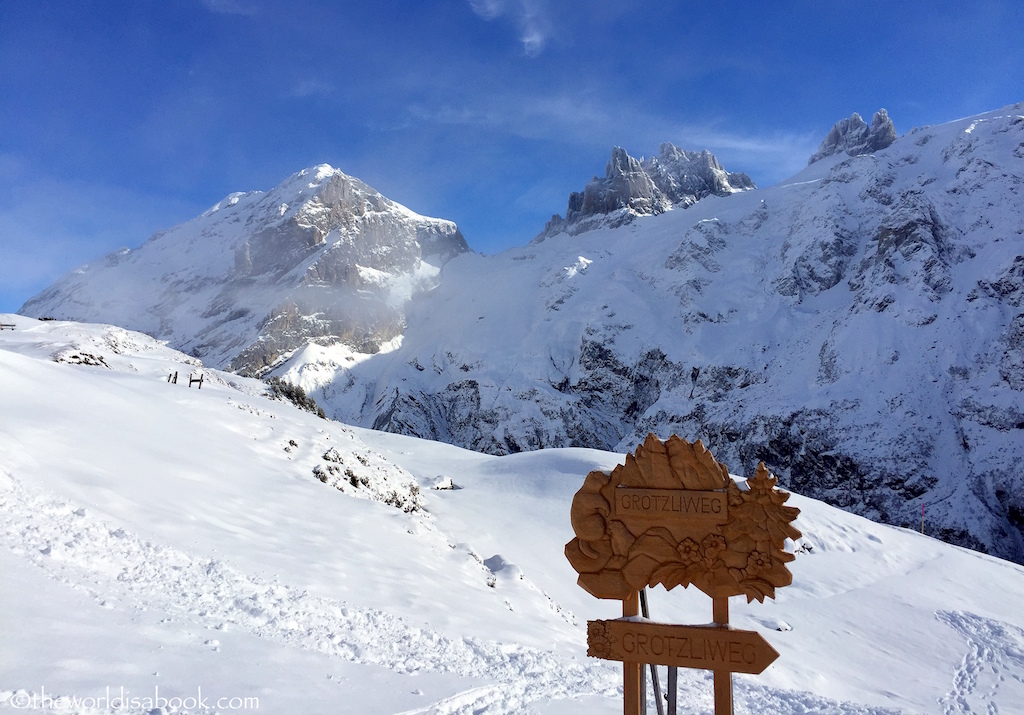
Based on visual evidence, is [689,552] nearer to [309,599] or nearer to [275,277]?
[309,599]

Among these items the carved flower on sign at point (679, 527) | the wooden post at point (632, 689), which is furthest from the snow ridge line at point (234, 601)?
the carved flower on sign at point (679, 527)

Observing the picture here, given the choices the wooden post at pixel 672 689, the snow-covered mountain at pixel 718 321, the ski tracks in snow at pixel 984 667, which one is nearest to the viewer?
the wooden post at pixel 672 689

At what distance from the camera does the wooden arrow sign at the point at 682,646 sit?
4852 millimetres

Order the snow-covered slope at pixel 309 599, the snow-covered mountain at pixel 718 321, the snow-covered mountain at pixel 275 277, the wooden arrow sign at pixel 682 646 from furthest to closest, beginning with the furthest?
1. the snow-covered mountain at pixel 275 277
2. the snow-covered mountain at pixel 718 321
3. the snow-covered slope at pixel 309 599
4. the wooden arrow sign at pixel 682 646

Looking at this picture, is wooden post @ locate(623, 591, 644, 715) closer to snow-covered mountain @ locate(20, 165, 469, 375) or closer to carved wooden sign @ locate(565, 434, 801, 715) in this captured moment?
carved wooden sign @ locate(565, 434, 801, 715)

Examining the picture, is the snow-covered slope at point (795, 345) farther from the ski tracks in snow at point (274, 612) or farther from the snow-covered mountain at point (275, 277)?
the ski tracks in snow at point (274, 612)

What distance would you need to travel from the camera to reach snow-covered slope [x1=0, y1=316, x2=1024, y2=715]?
6043mm

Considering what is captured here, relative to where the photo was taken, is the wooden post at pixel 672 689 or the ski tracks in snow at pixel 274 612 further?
the ski tracks in snow at pixel 274 612

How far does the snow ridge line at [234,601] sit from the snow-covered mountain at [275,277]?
88328 mm

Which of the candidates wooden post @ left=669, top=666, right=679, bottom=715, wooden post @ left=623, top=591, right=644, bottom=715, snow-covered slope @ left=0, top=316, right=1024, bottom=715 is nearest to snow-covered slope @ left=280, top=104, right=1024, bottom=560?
snow-covered slope @ left=0, top=316, right=1024, bottom=715

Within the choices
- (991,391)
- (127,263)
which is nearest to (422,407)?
(991,391)

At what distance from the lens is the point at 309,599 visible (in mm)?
8336

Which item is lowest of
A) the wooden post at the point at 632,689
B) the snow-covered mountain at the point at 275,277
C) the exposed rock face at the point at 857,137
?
the wooden post at the point at 632,689

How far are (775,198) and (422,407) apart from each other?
208ft
